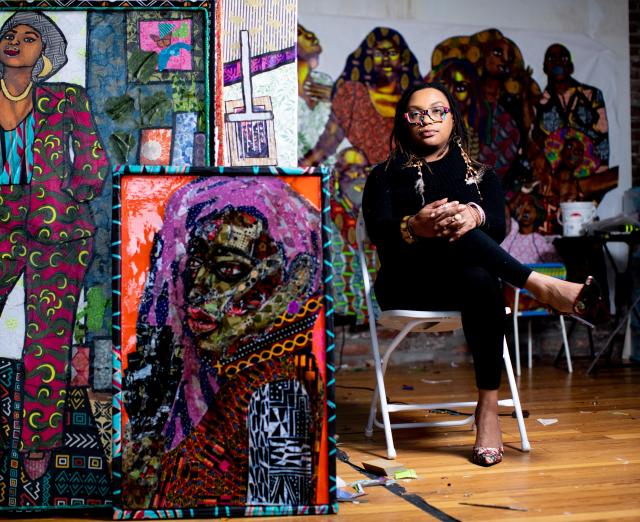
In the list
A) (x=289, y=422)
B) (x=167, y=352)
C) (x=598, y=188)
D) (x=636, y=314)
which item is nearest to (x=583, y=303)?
(x=289, y=422)

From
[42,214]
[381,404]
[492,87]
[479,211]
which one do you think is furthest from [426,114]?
[492,87]

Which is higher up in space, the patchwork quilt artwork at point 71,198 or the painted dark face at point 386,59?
the painted dark face at point 386,59

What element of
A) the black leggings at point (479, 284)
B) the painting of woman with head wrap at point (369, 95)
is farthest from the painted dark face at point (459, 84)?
the black leggings at point (479, 284)

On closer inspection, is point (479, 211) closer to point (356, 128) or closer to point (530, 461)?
point (530, 461)

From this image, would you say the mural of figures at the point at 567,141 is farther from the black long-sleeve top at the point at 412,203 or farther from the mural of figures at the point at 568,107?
the black long-sleeve top at the point at 412,203

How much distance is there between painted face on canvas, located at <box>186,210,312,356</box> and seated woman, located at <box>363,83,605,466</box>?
0.80m

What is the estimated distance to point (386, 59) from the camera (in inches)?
212

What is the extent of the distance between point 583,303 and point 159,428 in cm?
137

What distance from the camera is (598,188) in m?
5.78

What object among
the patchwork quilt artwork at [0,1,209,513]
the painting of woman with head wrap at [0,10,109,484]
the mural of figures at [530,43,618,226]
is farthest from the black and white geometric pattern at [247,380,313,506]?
the mural of figures at [530,43,618,226]

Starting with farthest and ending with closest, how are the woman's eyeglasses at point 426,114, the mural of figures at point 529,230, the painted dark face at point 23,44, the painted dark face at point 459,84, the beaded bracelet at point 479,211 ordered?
1. the mural of figures at point 529,230
2. the painted dark face at point 459,84
3. the woman's eyeglasses at point 426,114
4. the beaded bracelet at point 479,211
5. the painted dark face at point 23,44

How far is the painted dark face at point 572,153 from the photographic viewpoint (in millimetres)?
5738

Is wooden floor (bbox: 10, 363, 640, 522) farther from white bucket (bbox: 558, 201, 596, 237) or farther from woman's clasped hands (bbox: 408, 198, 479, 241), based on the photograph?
white bucket (bbox: 558, 201, 596, 237)

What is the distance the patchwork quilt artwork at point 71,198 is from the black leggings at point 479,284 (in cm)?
103
